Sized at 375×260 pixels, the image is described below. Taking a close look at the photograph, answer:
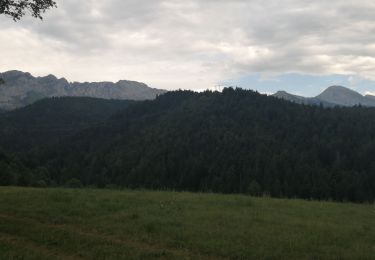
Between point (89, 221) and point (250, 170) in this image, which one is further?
point (250, 170)

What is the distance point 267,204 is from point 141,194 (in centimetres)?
751

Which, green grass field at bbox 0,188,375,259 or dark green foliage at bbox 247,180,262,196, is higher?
green grass field at bbox 0,188,375,259

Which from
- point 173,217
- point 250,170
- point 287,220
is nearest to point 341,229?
point 287,220

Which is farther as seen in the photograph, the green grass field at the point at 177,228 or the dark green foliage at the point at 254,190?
the dark green foliage at the point at 254,190

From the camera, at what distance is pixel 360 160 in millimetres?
195250

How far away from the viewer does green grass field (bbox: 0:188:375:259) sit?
1371 centimetres

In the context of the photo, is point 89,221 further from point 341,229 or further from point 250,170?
point 250,170

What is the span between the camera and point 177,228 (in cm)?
1695

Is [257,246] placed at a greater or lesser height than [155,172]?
greater

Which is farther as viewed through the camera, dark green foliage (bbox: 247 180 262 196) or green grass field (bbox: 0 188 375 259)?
dark green foliage (bbox: 247 180 262 196)

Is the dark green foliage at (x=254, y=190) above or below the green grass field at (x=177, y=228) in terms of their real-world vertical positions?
below

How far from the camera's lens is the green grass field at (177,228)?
45.0ft

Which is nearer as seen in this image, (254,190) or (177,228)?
Result: (177,228)

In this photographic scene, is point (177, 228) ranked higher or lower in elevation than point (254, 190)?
higher
